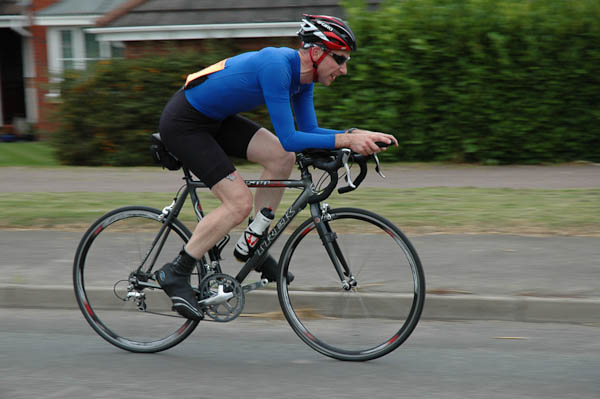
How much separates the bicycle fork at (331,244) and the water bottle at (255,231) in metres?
0.27

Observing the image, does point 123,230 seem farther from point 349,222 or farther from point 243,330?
point 349,222

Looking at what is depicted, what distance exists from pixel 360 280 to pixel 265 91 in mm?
1247

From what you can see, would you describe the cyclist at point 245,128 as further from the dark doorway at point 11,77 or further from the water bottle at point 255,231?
the dark doorway at point 11,77

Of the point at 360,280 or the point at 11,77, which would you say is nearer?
the point at 360,280

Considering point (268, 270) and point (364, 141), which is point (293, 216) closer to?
point (268, 270)

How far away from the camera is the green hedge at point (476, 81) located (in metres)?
12.1

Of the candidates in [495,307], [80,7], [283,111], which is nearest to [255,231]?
[283,111]

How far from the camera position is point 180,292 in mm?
4633

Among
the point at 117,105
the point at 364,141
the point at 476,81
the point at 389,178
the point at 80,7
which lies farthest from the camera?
the point at 80,7

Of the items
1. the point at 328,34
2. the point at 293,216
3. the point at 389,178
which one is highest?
the point at 328,34

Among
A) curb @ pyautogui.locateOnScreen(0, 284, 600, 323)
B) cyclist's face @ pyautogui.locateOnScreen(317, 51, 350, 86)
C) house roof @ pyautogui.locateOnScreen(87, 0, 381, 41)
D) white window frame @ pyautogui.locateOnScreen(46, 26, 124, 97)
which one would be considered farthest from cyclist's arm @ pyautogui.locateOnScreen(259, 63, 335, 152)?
white window frame @ pyautogui.locateOnScreen(46, 26, 124, 97)

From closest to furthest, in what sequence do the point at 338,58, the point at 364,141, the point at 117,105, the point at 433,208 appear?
the point at 364,141 → the point at 338,58 → the point at 433,208 → the point at 117,105

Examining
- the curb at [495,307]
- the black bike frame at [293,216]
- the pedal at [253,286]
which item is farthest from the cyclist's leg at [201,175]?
the curb at [495,307]

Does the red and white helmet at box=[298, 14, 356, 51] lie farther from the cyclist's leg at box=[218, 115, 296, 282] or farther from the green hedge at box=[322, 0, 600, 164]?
the green hedge at box=[322, 0, 600, 164]
